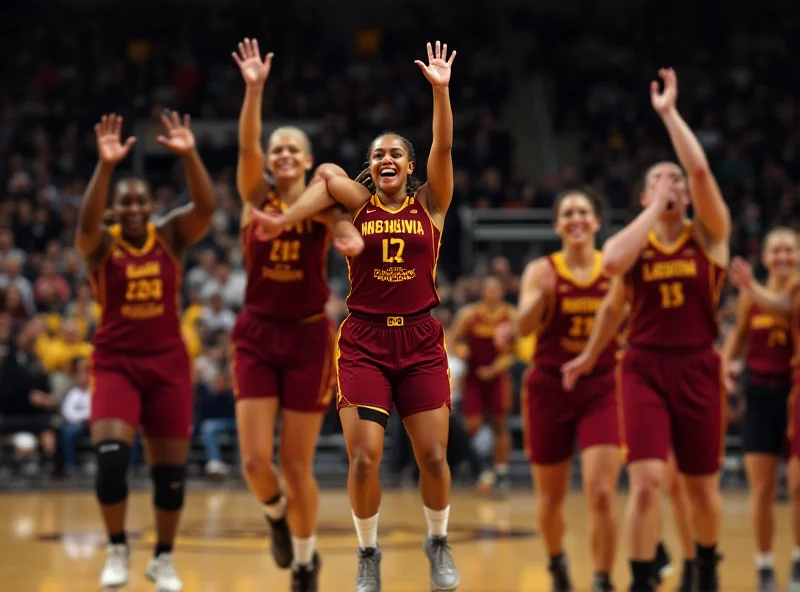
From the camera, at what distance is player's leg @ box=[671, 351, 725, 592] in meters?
7.03

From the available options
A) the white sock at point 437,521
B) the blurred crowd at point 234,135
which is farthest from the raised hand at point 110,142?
the blurred crowd at point 234,135

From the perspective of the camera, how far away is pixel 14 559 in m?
9.21

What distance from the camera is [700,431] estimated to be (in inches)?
277

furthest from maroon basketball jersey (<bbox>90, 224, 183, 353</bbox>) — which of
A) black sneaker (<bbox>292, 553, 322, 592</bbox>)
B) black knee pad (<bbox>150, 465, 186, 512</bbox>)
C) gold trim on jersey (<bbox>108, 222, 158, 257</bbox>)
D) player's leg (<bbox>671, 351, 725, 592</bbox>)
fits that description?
player's leg (<bbox>671, 351, 725, 592</bbox>)

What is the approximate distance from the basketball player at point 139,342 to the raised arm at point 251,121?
413mm

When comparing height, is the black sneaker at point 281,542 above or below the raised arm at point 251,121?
below

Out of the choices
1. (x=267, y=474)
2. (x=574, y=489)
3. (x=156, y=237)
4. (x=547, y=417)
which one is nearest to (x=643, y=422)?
(x=547, y=417)

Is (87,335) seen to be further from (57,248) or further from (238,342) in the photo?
(238,342)

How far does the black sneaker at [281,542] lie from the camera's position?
25.6 feet

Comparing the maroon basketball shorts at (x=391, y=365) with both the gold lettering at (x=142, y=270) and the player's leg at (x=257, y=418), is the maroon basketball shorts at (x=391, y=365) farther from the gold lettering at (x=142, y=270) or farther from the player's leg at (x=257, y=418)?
the gold lettering at (x=142, y=270)

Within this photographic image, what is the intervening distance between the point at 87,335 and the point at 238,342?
861 centimetres

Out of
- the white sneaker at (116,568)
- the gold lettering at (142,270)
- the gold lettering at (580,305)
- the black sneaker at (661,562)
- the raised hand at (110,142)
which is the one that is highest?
the raised hand at (110,142)

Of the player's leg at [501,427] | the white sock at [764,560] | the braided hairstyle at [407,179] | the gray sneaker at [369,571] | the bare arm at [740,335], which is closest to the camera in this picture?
the gray sneaker at [369,571]

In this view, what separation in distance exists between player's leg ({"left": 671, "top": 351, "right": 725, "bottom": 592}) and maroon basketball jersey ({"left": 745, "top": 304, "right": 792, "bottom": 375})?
141 centimetres
